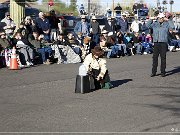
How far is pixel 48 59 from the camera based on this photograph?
1962 cm

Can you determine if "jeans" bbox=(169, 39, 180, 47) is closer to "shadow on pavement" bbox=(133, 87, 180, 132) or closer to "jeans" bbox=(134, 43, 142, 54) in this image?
"jeans" bbox=(134, 43, 142, 54)

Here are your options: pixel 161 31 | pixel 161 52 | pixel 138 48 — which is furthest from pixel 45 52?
pixel 138 48

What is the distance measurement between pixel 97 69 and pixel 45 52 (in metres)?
6.91

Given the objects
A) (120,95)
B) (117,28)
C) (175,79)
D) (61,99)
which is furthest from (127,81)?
(117,28)

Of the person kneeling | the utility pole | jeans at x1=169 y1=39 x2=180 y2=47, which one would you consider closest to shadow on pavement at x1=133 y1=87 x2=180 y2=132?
the person kneeling

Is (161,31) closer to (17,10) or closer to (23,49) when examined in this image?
(23,49)

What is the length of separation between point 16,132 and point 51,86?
561 cm

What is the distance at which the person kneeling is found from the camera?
12.8 m

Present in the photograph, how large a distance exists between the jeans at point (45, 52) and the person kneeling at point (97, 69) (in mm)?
6593

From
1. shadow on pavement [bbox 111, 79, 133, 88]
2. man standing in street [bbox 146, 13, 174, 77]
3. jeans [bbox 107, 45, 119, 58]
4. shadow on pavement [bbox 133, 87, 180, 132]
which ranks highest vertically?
man standing in street [bbox 146, 13, 174, 77]

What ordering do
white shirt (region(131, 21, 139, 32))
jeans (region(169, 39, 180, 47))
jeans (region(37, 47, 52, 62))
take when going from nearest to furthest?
jeans (region(37, 47, 52, 62)), white shirt (region(131, 21, 139, 32)), jeans (region(169, 39, 180, 47))

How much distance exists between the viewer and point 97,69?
42.3ft

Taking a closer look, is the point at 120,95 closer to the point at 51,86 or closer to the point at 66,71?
the point at 51,86

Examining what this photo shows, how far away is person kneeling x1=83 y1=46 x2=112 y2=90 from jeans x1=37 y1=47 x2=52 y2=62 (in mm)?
6593
